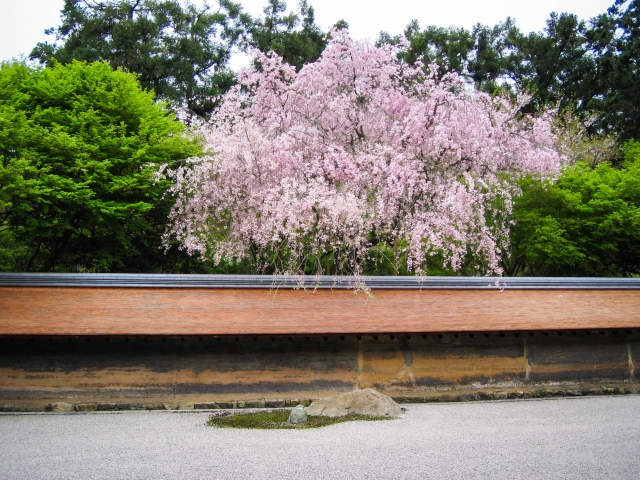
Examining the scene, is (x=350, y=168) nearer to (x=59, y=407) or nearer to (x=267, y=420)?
(x=267, y=420)

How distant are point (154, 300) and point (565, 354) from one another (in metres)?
8.13

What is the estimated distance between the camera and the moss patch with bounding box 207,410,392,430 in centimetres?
949

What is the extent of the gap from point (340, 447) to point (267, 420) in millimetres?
2203

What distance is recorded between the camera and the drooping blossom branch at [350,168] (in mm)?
12305

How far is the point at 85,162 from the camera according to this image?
1330 centimetres

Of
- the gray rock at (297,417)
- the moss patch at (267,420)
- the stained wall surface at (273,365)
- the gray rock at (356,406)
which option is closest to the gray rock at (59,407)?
the stained wall surface at (273,365)

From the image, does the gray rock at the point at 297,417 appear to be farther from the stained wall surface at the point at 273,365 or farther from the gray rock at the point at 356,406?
the stained wall surface at the point at 273,365

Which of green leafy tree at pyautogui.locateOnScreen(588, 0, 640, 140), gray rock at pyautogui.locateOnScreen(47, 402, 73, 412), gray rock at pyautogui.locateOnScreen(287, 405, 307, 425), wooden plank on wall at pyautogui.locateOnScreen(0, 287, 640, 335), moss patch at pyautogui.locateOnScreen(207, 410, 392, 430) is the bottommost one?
gray rock at pyautogui.locateOnScreen(47, 402, 73, 412)

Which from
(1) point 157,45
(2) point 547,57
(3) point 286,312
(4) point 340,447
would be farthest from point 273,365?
(2) point 547,57

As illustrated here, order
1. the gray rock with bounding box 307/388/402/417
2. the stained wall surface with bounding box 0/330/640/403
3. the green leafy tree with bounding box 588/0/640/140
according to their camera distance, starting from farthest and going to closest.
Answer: the green leafy tree with bounding box 588/0/640/140
the stained wall surface with bounding box 0/330/640/403
the gray rock with bounding box 307/388/402/417

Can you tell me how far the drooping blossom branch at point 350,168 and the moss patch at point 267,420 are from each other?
2959 mm

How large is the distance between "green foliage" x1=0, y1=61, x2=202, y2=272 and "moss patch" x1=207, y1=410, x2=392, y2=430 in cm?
544

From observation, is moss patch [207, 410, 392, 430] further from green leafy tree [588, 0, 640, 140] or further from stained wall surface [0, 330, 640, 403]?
green leafy tree [588, 0, 640, 140]

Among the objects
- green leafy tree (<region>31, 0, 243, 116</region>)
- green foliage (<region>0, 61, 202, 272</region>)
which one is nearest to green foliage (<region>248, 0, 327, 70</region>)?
green leafy tree (<region>31, 0, 243, 116</region>)
